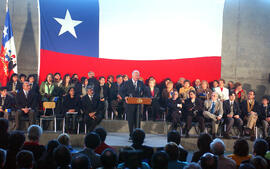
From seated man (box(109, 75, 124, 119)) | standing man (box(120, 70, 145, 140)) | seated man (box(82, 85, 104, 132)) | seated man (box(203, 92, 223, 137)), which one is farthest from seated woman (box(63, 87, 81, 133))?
seated man (box(203, 92, 223, 137))

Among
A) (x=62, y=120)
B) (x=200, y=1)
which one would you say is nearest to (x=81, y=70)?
(x=62, y=120)

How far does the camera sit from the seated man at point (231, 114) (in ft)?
23.7

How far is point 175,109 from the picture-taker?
291 inches

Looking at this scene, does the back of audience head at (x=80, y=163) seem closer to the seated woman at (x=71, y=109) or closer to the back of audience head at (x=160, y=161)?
the back of audience head at (x=160, y=161)

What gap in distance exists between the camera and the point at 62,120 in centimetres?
756

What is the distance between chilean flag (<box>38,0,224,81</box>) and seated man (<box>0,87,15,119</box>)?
2.31 m

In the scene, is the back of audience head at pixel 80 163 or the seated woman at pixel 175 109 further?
the seated woman at pixel 175 109

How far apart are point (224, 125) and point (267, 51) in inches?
149

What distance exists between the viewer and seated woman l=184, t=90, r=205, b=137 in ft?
23.3

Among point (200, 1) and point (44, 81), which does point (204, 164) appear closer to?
point (44, 81)

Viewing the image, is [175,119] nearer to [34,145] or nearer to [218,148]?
[218,148]

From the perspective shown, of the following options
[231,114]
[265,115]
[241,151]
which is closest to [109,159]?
[241,151]

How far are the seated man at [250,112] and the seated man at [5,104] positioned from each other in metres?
5.63

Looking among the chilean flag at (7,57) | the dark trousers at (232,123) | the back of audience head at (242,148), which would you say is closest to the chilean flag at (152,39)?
the chilean flag at (7,57)
